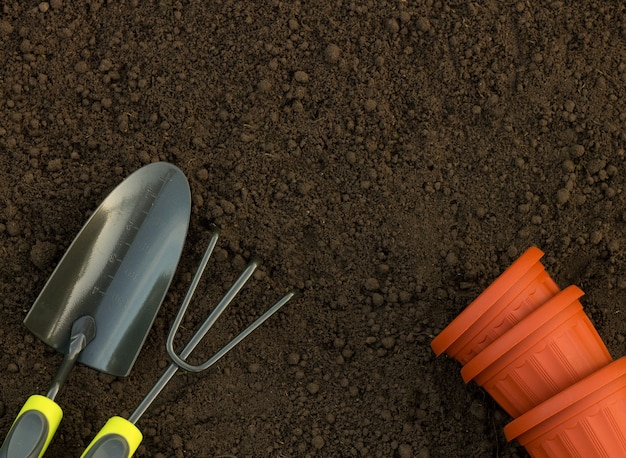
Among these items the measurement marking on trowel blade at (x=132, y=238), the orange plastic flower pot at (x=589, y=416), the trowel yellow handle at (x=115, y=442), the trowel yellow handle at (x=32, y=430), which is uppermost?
the orange plastic flower pot at (x=589, y=416)

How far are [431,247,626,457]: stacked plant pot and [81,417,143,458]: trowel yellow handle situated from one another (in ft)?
1.83

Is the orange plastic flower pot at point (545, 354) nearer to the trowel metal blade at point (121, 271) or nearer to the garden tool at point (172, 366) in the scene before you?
the garden tool at point (172, 366)

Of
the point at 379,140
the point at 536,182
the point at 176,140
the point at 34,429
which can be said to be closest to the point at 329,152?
the point at 379,140

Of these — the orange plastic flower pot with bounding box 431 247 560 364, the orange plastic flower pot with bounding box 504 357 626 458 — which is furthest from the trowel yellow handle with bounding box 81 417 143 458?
the orange plastic flower pot with bounding box 504 357 626 458

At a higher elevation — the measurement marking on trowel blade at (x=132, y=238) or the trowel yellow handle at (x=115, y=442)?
the measurement marking on trowel blade at (x=132, y=238)

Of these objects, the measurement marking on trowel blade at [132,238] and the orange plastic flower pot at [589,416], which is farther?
the measurement marking on trowel blade at [132,238]

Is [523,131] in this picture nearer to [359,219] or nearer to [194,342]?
[359,219]

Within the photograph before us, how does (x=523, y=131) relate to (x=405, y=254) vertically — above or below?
above

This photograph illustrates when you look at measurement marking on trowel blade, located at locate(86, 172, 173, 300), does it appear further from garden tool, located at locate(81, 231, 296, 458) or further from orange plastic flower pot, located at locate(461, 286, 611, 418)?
orange plastic flower pot, located at locate(461, 286, 611, 418)

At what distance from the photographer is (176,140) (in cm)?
153

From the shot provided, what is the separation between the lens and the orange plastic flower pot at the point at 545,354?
1273 mm

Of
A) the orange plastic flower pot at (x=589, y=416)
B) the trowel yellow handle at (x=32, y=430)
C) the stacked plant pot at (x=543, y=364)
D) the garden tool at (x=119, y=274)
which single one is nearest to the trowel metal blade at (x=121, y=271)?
the garden tool at (x=119, y=274)

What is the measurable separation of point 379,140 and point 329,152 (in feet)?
0.35

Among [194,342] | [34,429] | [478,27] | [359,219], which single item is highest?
[478,27]
